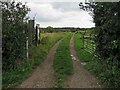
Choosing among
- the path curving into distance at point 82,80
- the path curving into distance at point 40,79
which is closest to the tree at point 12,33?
the path curving into distance at point 40,79

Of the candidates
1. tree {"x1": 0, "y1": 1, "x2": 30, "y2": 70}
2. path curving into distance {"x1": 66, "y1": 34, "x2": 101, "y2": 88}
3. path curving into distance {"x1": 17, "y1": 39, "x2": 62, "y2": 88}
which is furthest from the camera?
tree {"x1": 0, "y1": 1, "x2": 30, "y2": 70}

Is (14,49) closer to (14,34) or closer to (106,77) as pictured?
(14,34)

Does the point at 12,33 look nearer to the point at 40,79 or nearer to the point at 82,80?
the point at 40,79

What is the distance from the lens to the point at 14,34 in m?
16.7

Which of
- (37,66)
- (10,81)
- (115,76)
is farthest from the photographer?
(37,66)

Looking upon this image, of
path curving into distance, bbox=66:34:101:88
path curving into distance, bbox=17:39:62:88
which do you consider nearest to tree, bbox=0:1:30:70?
path curving into distance, bbox=17:39:62:88

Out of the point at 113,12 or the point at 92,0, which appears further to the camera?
Result: the point at 92,0

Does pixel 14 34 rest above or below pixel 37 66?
above

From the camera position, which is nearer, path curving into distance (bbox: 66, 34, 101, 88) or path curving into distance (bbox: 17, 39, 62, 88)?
path curving into distance (bbox: 66, 34, 101, 88)

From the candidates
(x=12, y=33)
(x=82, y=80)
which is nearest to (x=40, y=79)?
(x=82, y=80)

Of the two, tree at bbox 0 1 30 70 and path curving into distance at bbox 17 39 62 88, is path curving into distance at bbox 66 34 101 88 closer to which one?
path curving into distance at bbox 17 39 62 88

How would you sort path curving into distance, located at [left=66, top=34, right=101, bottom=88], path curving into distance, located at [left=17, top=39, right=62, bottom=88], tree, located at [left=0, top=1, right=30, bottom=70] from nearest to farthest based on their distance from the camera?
path curving into distance, located at [left=66, top=34, right=101, bottom=88] < path curving into distance, located at [left=17, top=39, right=62, bottom=88] < tree, located at [left=0, top=1, right=30, bottom=70]

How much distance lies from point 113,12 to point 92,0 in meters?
3.35

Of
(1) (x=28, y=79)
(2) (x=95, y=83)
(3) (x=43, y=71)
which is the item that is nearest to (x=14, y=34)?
(3) (x=43, y=71)
